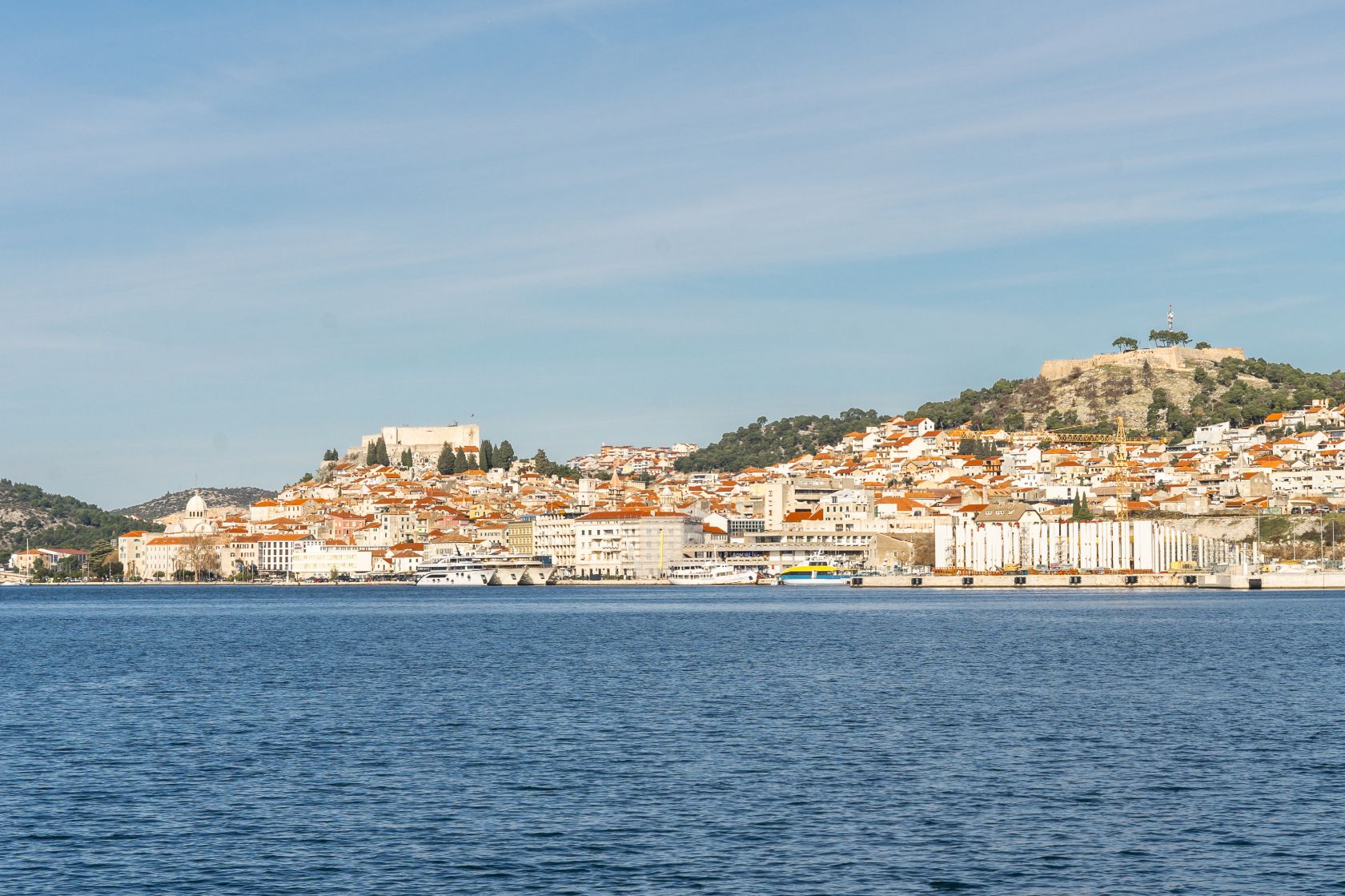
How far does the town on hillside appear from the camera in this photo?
449 feet

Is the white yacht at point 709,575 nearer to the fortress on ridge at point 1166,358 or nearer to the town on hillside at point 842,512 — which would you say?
the town on hillside at point 842,512

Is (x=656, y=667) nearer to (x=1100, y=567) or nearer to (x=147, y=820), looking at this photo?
(x=147, y=820)

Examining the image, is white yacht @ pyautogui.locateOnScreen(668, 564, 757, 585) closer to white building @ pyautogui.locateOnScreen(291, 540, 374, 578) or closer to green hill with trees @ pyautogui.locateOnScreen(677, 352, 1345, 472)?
white building @ pyautogui.locateOnScreen(291, 540, 374, 578)

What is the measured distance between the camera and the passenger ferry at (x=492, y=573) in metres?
148

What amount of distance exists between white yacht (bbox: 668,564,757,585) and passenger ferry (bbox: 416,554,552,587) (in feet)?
38.8

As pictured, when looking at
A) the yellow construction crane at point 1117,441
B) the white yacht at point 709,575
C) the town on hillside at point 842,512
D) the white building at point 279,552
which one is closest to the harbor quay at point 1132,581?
the town on hillside at point 842,512

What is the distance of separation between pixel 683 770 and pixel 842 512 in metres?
130

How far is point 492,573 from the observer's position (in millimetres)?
148625

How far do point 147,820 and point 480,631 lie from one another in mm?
42416

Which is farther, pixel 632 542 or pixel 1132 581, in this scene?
pixel 632 542

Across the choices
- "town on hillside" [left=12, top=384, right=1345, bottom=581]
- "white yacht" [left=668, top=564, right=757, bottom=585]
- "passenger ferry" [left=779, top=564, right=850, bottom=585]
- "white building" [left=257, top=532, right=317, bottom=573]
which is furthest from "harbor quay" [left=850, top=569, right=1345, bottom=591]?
"white building" [left=257, top=532, right=317, bottom=573]

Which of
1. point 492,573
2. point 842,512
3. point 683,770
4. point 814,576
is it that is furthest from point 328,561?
point 683,770

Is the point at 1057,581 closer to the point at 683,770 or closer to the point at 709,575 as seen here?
the point at 709,575

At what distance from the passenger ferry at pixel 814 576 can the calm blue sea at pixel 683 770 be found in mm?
83893
